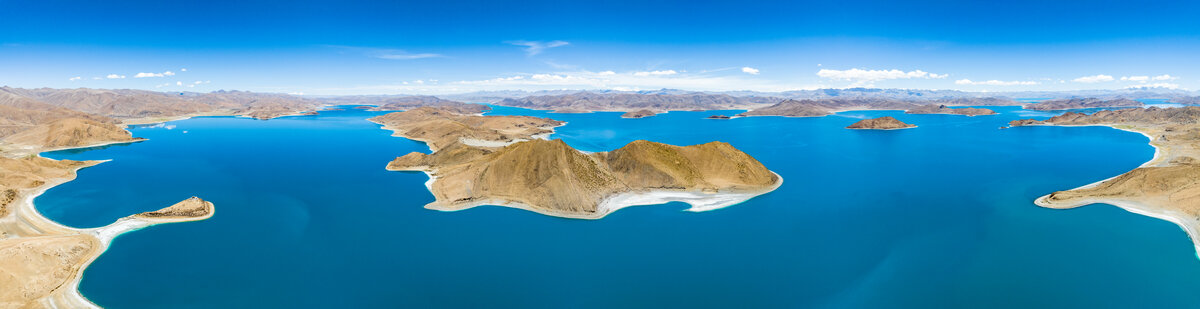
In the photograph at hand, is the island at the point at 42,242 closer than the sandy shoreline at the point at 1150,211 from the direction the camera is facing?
Yes

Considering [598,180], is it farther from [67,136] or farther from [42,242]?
[67,136]

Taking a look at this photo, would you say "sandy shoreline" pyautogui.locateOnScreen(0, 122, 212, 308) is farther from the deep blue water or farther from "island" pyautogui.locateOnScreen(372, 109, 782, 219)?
"island" pyautogui.locateOnScreen(372, 109, 782, 219)

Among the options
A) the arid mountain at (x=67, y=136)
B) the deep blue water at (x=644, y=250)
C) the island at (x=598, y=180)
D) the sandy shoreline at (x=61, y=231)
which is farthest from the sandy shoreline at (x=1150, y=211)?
the arid mountain at (x=67, y=136)

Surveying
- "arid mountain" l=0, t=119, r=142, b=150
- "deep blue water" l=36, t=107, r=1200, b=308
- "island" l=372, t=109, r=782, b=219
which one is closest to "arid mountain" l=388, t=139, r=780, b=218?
"island" l=372, t=109, r=782, b=219

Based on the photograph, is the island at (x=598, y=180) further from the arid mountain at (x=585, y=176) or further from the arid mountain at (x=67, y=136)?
the arid mountain at (x=67, y=136)

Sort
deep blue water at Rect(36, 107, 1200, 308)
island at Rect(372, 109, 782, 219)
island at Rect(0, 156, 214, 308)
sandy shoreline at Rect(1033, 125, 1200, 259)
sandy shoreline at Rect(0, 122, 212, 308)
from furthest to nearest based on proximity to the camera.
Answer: island at Rect(372, 109, 782, 219) < sandy shoreline at Rect(1033, 125, 1200, 259) < deep blue water at Rect(36, 107, 1200, 308) < island at Rect(0, 156, 214, 308) < sandy shoreline at Rect(0, 122, 212, 308)

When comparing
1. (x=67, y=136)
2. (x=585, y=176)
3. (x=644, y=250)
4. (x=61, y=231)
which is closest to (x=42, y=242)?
(x=61, y=231)
